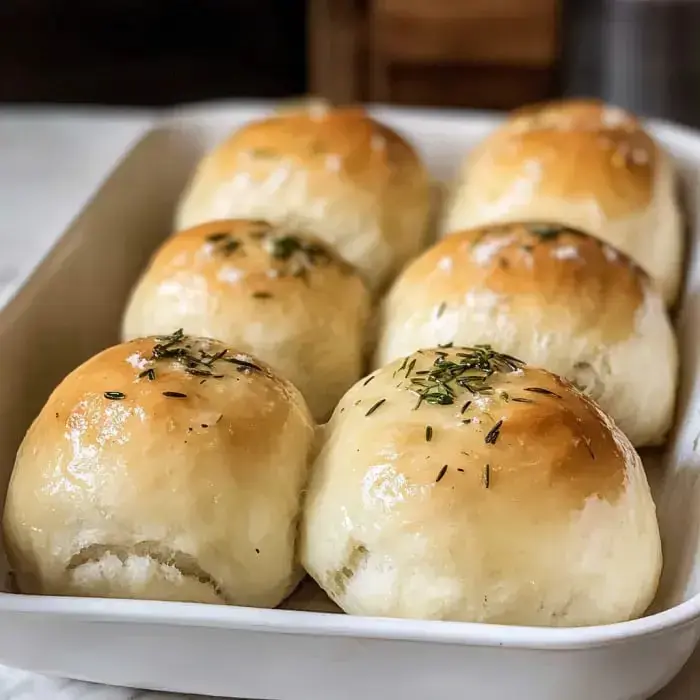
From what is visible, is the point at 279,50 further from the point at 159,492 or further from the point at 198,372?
the point at 159,492

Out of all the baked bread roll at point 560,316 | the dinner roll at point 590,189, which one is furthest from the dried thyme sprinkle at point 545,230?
the dinner roll at point 590,189

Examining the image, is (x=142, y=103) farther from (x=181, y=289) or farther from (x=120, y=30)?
(x=181, y=289)

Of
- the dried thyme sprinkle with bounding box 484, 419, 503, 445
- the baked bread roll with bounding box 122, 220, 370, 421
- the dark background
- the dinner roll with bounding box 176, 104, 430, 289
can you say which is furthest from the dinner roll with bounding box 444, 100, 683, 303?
the dark background

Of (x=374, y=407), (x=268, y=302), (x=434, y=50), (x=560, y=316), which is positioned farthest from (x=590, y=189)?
(x=434, y=50)

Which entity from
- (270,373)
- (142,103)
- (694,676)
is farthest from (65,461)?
(142,103)

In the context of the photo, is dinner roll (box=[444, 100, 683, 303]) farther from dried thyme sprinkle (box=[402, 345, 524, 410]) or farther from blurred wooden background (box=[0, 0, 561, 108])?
blurred wooden background (box=[0, 0, 561, 108])

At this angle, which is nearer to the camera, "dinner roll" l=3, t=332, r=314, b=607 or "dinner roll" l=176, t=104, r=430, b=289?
"dinner roll" l=3, t=332, r=314, b=607
